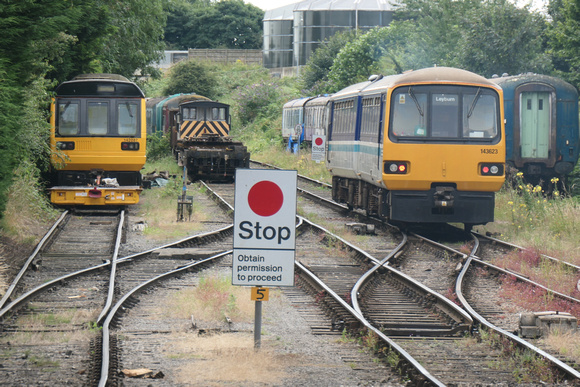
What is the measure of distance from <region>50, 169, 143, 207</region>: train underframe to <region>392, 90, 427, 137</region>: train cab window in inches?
261

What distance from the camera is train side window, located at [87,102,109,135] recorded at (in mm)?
19938

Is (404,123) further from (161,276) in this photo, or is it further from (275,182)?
(275,182)

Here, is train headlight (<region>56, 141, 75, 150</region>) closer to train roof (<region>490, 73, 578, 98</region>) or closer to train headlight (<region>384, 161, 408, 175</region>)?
train headlight (<region>384, 161, 408, 175</region>)

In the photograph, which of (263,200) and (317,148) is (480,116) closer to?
(263,200)

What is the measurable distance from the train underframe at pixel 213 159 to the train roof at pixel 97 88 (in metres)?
9.13

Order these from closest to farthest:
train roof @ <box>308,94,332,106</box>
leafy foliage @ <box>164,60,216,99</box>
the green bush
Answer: train roof @ <box>308,94,332,106</box> < the green bush < leafy foliage @ <box>164,60,216,99</box>

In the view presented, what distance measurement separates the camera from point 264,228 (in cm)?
756

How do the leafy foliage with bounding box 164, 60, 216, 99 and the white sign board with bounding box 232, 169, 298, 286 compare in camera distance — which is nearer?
the white sign board with bounding box 232, 169, 298, 286

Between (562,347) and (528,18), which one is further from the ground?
(528,18)

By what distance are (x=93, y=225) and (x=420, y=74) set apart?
727cm

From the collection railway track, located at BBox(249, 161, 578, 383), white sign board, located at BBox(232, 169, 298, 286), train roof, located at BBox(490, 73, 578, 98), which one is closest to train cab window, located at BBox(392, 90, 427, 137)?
railway track, located at BBox(249, 161, 578, 383)

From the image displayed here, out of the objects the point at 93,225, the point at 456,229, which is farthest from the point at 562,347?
the point at 93,225

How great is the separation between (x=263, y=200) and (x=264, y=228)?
243mm

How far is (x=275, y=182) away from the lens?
7598mm
